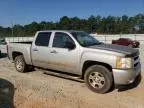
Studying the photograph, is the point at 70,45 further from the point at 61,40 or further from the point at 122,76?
the point at 122,76

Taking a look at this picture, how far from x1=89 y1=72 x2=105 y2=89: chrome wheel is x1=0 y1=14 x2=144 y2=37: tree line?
57.9 meters

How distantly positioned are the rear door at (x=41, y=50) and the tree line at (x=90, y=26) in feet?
184

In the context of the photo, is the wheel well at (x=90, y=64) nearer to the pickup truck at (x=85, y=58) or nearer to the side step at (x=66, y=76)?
the pickup truck at (x=85, y=58)

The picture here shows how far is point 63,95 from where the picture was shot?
7453mm

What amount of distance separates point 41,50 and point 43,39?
17.7 inches

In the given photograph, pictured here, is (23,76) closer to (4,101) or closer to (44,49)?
(44,49)

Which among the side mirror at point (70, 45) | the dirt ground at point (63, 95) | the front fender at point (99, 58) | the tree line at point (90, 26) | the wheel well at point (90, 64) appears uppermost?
the tree line at point (90, 26)

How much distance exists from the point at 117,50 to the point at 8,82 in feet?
13.5

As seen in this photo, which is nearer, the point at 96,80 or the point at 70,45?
the point at 96,80

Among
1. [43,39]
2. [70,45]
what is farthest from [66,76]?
[43,39]

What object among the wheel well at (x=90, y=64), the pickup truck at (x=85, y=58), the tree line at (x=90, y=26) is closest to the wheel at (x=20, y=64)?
the pickup truck at (x=85, y=58)

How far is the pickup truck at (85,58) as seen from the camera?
7.26 metres

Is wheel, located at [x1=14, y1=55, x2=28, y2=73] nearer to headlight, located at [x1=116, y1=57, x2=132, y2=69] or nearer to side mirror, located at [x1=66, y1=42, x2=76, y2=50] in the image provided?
side mirror, located at [x1=66, y1=42, x2=76, y2=50]

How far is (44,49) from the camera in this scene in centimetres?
931
